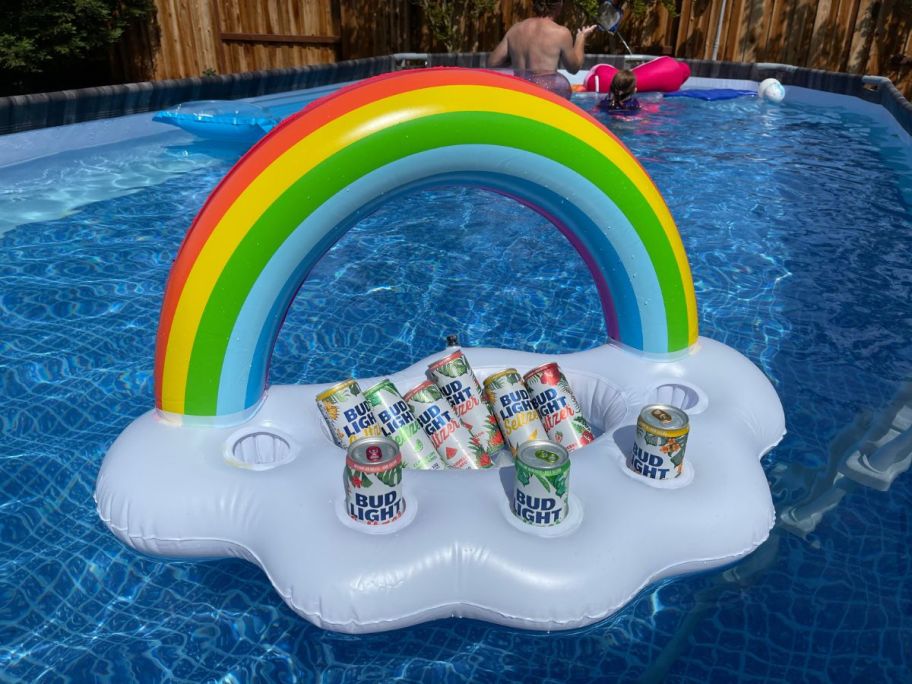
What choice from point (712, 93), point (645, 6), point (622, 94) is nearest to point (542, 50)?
point (622, 94)

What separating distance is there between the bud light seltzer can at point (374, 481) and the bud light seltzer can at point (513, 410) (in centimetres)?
60

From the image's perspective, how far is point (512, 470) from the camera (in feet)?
7.57

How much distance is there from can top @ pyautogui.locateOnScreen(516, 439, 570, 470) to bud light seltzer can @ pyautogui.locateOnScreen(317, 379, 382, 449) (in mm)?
627

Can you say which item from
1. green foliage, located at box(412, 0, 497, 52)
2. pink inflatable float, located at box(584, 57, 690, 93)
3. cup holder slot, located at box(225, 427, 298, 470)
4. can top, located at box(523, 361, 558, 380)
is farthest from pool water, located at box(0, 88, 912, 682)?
green foliage, located at box(412, 0, 497, 52)

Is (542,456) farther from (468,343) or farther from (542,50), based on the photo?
(542,50)

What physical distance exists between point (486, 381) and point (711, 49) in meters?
11.7

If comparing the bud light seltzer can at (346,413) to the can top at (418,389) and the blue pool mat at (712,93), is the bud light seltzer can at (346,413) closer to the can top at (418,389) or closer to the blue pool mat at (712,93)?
the can top at (418,389)

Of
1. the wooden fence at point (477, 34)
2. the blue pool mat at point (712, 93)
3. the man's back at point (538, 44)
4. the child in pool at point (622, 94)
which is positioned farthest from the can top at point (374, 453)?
the blue pool mat at point (712, 93)

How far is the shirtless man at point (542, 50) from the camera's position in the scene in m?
7.53

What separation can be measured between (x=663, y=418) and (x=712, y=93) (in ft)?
32.5

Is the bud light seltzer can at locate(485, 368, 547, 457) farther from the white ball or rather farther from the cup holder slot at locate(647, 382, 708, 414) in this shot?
the white ball

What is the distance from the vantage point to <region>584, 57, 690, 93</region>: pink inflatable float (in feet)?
35.1

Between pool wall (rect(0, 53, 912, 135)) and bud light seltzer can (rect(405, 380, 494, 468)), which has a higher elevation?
pool wall (rect(0, 53, 912, 135))

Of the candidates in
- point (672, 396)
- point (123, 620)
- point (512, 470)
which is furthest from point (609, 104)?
point (123, 620)
